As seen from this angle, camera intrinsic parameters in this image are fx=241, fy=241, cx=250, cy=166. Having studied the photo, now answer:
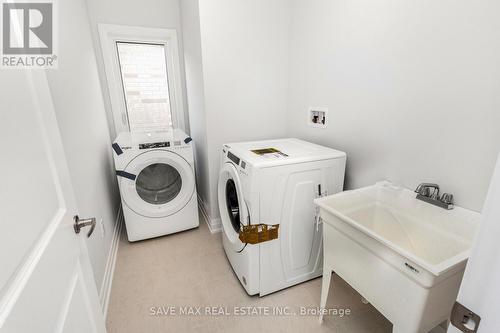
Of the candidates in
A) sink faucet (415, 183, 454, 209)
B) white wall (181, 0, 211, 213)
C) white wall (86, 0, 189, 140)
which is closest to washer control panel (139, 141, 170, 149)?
white wall (181, 0, 211, 213)

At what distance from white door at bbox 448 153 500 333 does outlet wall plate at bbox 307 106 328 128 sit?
5.26 ft

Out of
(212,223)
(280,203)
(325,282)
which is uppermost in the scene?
(280,203)

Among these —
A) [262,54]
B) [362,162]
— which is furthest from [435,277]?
[262,54]

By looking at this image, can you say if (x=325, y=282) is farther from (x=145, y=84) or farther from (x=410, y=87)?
(x=145, y=84)

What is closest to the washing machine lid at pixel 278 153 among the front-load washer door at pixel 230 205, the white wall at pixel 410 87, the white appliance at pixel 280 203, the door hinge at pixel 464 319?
the white appliance at pixel 280 203

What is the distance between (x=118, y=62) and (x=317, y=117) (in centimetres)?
227

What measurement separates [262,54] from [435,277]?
2027mm

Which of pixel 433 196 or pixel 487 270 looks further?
pixel 433 196

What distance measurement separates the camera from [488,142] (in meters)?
1.05

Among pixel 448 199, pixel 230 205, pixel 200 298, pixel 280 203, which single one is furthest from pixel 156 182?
pixel 448 199

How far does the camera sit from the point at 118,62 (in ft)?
8.82

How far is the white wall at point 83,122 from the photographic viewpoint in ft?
4.41

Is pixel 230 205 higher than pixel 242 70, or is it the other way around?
pixel 242 70

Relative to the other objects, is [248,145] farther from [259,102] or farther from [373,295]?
[373,295]
